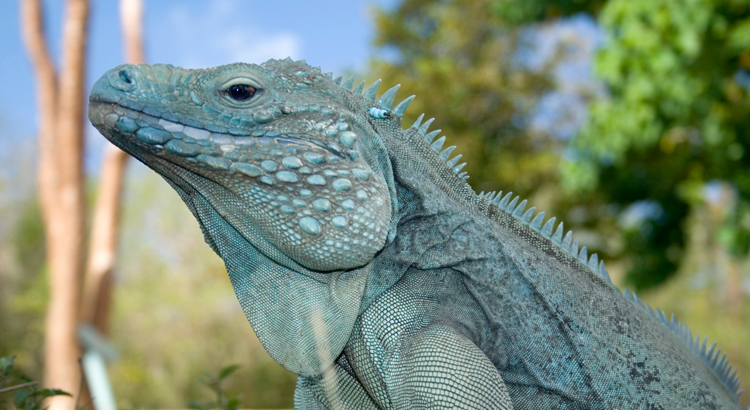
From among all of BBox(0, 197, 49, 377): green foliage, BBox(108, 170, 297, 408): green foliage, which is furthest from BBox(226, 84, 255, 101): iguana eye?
BBox(0, 197, 49, 377): green foliage

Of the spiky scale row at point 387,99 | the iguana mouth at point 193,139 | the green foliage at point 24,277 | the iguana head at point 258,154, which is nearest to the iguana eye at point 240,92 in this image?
the iguana head at point 258,154

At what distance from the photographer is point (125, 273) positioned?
26.7 meters

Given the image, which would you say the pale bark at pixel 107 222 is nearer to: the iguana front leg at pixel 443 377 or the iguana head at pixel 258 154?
the iguana head at pixel 258 154

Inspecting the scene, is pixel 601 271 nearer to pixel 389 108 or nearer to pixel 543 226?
pixel 543 226

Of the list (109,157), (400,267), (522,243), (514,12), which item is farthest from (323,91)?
(109,157)

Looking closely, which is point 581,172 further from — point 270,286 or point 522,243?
point 270,286

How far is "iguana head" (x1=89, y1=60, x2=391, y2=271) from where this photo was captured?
6.04 ft

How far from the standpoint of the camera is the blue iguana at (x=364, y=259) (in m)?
1.84

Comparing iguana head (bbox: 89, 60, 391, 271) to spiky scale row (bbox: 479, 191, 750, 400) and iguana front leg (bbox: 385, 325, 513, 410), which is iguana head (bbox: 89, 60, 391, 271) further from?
spiky scale row (bbox: 479, 191, 750, 400)

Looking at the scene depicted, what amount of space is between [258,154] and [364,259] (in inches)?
19.5

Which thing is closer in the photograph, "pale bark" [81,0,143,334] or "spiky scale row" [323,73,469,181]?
"spiky scale row" [323,73,469,181]

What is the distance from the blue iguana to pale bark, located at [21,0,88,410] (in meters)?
10.0

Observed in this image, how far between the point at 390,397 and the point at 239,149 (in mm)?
960

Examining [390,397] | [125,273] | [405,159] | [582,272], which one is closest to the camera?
[390,397]
